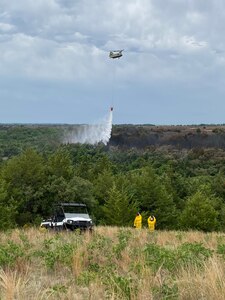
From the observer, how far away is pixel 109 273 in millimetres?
6609

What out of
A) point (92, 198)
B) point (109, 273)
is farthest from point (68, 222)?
point (92, 198)

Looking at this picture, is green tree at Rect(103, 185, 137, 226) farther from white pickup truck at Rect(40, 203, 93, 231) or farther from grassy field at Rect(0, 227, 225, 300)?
grassy field at Rect(0, 227, 225, 300)

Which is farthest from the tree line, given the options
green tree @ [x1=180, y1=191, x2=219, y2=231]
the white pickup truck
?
the white pickup truck

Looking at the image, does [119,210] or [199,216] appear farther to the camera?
[119,210]

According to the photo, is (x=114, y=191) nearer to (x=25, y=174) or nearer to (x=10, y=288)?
(x=25, y=174)

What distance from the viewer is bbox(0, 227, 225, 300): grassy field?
18.2 feet

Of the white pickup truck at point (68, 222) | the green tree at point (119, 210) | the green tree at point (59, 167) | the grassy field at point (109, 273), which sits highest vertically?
the grassy field at point (109, 273)

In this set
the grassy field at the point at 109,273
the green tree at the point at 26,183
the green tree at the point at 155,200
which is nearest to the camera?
the grassy field at the point at 109,273

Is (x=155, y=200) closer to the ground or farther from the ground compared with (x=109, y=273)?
closer to the ground

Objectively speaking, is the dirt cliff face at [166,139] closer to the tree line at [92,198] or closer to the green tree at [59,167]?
the green tree at [59,167]

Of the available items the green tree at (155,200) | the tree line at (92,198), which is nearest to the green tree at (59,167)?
the tree line at (92,198)

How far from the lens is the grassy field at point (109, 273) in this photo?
18.2ft

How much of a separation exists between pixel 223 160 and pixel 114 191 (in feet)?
258

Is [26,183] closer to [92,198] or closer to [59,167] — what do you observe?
[59,167]
